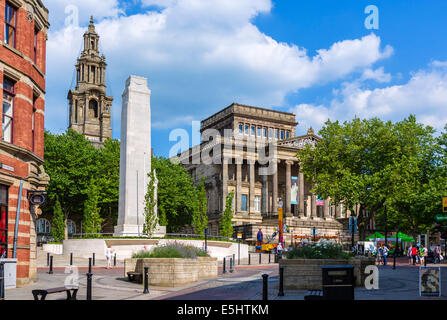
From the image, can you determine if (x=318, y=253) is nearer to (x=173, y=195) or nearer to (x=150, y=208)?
(x=150, y=208)

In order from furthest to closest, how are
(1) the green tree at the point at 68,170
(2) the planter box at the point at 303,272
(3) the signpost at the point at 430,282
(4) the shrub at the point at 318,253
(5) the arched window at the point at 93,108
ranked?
(5) the arched window at the point at 93,108 → (1) the green tree at the point at 68,170 → (4) the shrub at the point at 318,253 → (2) the planter box at the point at 303,272 → (3) the signpost at the point at 430,282

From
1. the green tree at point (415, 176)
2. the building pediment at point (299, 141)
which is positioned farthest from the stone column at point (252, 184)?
the green tree at point (415, 176)

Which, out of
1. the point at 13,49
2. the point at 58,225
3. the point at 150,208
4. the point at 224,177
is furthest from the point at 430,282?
the point at 224,177

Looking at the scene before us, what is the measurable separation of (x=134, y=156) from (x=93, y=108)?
8703 cm

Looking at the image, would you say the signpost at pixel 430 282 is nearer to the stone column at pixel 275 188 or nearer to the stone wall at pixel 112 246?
the stone wall at pixel 112 246

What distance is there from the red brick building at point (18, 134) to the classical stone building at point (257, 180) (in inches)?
2368

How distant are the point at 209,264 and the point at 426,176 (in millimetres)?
41364

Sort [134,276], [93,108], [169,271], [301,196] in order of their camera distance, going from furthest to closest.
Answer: [93,108]
[301,196]
[134,276]
[169,271]

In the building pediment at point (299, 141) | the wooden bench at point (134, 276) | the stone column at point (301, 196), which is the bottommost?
the wooden bench at point (134, 276)

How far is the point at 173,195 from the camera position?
7088 centimetres

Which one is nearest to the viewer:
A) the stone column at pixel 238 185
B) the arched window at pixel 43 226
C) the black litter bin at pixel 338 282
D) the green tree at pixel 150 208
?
the black litter bin at pixel 338 282

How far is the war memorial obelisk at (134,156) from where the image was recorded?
4050 centimetres
